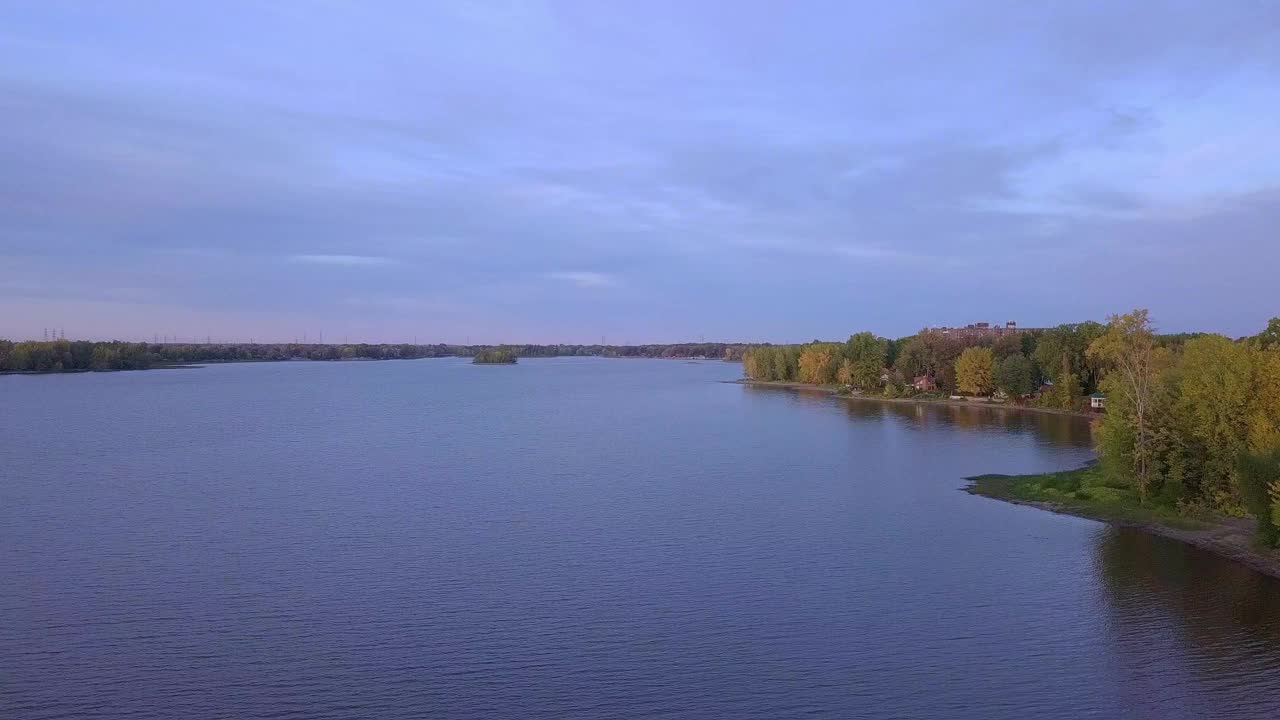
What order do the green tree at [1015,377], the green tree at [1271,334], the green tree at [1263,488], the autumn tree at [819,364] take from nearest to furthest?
the green tree at [1263,488] → the green tree at [1271,334] → the green tree at [1015,377] → the autumn tree at [819,364]

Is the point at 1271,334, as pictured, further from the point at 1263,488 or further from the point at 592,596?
the point at 592,596

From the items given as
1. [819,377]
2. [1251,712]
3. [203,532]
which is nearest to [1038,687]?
[1251,712]

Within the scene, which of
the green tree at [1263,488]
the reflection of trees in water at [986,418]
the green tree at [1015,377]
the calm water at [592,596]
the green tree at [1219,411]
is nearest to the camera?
the calm water at [592,596]

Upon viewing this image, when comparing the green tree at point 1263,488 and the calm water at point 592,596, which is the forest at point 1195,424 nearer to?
the green tree at point 1263,488

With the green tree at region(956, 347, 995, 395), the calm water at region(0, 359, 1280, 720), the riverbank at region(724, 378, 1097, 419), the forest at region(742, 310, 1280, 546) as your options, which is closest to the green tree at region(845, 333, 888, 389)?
the riverbank at region(724, 378, 1097, 419)

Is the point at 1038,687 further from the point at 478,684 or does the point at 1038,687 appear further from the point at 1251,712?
the point at 478,684

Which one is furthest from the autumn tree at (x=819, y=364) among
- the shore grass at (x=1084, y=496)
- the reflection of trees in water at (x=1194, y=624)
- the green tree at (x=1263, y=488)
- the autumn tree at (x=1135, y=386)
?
the green tree at (x=1263, y=488)
